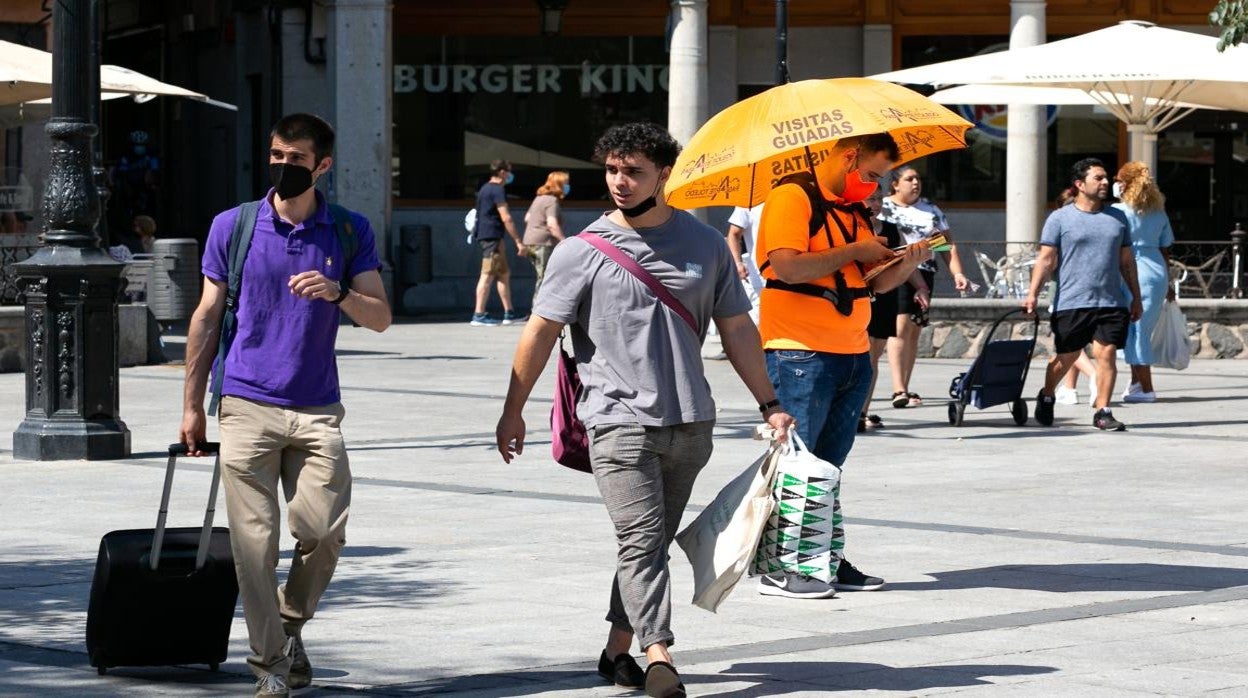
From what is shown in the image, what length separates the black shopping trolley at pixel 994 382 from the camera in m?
14.4

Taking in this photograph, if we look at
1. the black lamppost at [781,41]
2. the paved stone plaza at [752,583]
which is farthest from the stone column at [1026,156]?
the paved stone plaza at [752,583]

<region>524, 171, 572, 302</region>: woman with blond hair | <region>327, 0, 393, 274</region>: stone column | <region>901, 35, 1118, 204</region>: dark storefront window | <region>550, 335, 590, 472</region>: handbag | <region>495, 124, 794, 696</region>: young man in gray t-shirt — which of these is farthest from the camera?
<region>901, 35, 1118, 204</region>: dark storefront window

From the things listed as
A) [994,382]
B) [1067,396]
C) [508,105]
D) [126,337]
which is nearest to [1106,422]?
[994,382]

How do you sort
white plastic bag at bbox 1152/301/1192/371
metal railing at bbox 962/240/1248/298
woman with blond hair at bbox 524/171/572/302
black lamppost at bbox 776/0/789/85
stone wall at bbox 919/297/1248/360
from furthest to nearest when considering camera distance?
woman with blond hair at bbox 524/171/572/302 → metal railing at bbox 962/240/1248/298 → stone wall at bbox 919/297/1248/360 → black lamppost at bbox 776/0/789/85 → white plastic bag at bbox 1152/301/1192/371

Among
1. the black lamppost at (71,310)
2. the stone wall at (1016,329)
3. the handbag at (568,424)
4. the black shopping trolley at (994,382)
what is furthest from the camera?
the stone wall at (1016,329)

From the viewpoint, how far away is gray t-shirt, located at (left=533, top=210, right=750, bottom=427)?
21.2 feet

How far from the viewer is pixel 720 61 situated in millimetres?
28875

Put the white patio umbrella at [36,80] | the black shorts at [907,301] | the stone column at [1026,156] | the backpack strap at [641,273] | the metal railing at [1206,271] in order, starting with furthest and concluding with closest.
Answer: the stone column at [1026,156] < the metal railing at [1206,271] < the white patio umbrella at [36,80] < the black shorts at [907,301] < the backpack strap at [641,273]

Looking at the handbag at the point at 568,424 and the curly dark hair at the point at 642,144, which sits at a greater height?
the curly dark hair at the point at 642,144

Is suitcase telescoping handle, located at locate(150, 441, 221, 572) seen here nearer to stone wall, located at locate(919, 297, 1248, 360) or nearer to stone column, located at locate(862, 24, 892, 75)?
stone wall, located at locate(919, 297, 1248, 360)

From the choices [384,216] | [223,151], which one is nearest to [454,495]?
[384,216]

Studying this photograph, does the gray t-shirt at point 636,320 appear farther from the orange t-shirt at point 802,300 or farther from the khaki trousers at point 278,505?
the orange t-shirt at point 802,300

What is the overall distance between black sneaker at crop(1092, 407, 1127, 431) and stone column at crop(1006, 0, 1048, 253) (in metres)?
11.2

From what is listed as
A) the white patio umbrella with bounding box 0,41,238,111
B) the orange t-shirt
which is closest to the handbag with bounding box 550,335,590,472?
the orange t-shirt
